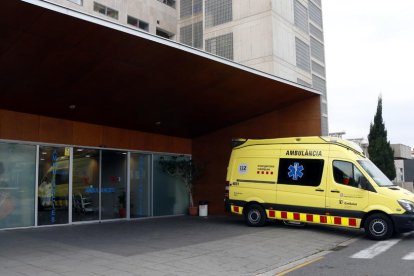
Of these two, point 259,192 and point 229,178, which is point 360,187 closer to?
point 259,192

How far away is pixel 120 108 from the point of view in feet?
46.3

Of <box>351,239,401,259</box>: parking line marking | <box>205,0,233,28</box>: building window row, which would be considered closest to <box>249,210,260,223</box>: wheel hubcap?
<box>351,239,401,259</box>: parking line marking

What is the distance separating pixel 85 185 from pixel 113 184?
4.07 ft

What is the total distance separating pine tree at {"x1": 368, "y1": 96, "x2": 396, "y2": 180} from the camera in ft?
116

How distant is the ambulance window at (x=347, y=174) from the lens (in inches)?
480

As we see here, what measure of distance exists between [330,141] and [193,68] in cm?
453

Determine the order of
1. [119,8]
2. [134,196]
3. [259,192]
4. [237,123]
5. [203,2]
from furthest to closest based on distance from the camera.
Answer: [203,2] < [119,8] < [237,123] < [134,196] < [259,192]

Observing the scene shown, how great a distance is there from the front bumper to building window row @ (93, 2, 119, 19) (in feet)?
89.4

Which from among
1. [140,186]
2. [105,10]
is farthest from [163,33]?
[140,186]

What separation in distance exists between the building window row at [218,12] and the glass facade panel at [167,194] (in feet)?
88.8

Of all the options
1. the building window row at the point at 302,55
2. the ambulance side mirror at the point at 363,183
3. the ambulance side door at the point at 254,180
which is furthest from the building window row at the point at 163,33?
the ambulance side mirror at the point at 363,183

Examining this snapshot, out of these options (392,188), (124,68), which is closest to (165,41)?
(124,68)

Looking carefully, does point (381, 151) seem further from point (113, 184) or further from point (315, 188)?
point (113, 184)

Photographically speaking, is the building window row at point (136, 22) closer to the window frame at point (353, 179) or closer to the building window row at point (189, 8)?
the building window row at point (189, 8)
